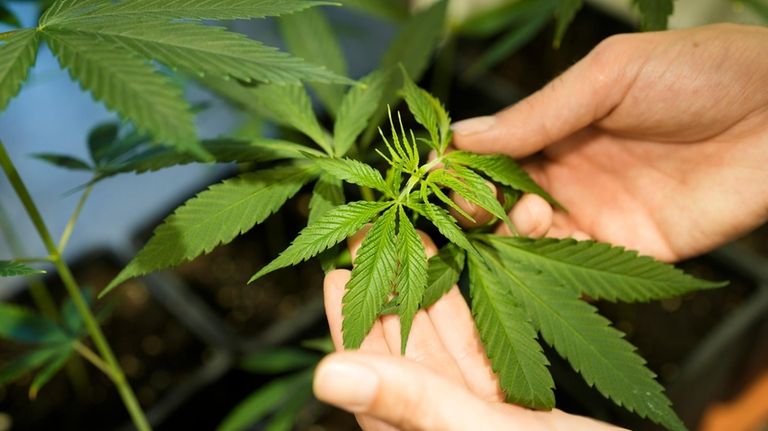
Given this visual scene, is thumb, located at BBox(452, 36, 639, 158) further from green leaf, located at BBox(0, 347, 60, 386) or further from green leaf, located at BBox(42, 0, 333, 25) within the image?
green leaf, located at BBox(0, 347, 60, 386)

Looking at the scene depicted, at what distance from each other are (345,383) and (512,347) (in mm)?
216

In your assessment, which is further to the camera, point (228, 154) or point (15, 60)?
point (228, 154)

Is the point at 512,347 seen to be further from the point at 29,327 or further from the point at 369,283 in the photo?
the point at 29,327

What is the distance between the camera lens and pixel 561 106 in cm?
96

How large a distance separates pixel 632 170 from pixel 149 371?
100cm

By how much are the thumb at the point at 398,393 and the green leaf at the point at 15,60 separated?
1.14 ft

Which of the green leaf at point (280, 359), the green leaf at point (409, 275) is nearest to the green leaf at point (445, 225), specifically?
the green leaf at point (409, 275)

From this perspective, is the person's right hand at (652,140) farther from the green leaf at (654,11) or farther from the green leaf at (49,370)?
the green leaf at (49,370)

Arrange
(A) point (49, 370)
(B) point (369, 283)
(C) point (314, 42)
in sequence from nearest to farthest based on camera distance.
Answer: (B) point (369, 283), (A) point (49, 370), (C) point (314, 42)

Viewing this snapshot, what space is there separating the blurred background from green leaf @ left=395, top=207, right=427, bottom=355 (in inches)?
18.2

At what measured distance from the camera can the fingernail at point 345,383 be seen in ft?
2.02

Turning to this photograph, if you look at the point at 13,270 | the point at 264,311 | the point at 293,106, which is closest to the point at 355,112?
the point at 293,106

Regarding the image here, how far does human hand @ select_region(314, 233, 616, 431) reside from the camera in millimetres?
625

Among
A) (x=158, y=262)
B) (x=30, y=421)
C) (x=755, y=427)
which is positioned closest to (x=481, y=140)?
(x=158, y=262)
